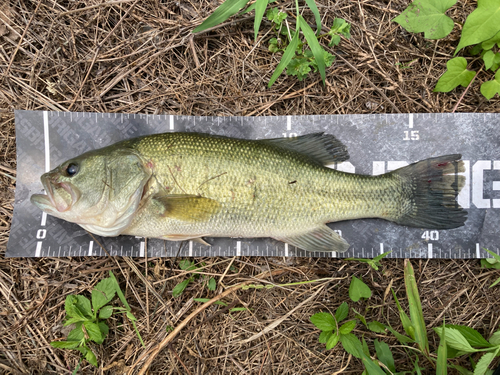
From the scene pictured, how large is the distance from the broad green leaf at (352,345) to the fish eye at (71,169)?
282 centimetres

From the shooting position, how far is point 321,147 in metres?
3.16

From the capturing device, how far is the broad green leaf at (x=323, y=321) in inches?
111

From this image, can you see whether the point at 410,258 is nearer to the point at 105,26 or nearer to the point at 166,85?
the point at 166,85

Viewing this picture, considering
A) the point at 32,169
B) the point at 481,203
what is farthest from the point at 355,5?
the point at 32,169

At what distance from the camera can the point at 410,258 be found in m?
3.25

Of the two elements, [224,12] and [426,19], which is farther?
[426,19]

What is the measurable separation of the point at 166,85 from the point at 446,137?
9.87ft

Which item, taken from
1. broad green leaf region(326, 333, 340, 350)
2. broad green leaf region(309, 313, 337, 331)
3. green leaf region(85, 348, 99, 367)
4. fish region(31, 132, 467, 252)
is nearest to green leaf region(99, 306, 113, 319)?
green leaf region(85, 348, 99, 367)

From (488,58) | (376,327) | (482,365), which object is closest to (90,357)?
(376,327)

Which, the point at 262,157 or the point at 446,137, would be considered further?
the point at 446,137

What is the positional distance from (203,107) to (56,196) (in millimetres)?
1636

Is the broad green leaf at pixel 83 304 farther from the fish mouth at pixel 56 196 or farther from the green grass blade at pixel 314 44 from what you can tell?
the green grass blade at pixel 314 44

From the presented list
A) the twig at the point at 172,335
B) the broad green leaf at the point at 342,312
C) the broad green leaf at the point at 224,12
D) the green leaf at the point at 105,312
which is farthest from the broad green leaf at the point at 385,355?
the broad green leaf at the point at 224,12

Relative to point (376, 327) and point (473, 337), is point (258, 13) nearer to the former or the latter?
point (376, 327)
